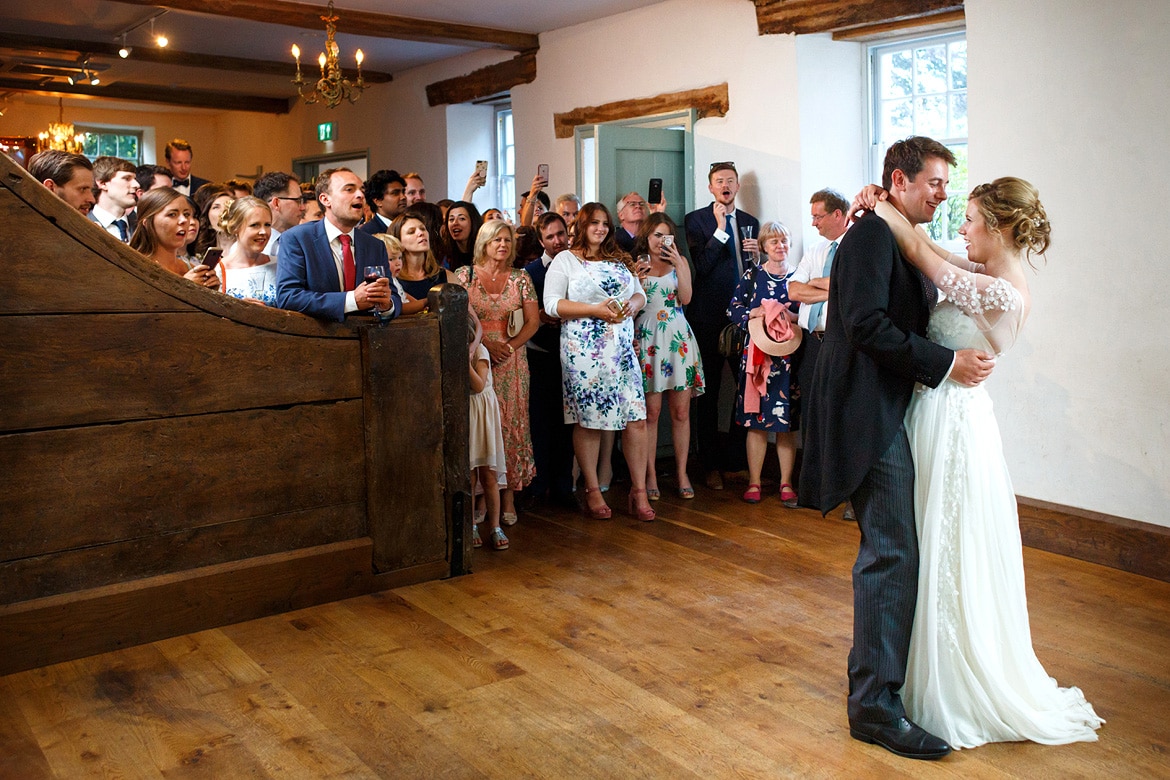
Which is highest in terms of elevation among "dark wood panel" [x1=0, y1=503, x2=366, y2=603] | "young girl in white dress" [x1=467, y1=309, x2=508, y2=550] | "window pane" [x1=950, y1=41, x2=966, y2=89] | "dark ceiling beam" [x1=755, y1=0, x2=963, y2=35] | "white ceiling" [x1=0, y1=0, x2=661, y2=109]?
"white ceiling" [x1=0, y1=0, x2=661, y2=109]

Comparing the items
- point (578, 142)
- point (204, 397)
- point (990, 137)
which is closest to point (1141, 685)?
point (990, 137)

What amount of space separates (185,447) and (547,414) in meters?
2.32

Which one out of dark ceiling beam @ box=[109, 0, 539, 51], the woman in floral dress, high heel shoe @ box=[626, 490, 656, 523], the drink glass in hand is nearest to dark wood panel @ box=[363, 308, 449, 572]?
the woman in floral dress

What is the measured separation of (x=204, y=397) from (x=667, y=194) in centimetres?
410

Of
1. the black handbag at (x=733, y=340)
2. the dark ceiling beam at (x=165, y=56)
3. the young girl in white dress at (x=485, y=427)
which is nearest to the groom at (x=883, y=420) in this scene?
the young girl in white dress at (x=485, y=427)

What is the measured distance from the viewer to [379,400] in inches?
159

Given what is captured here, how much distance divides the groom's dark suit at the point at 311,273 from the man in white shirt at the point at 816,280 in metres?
2.16

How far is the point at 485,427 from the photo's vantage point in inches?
190

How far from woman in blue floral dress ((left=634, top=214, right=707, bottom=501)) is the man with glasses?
69.6 inches

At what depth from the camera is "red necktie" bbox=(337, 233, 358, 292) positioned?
413 cm

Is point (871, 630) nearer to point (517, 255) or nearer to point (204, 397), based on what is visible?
point (204, 397)

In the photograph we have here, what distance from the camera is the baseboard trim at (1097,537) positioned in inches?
168

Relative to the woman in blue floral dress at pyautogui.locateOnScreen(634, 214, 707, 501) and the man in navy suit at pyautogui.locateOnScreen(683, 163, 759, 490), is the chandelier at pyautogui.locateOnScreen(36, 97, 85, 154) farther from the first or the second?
the woman in blue floral dress at pyautogui.locateOnScreen(634, 214, 707, 501)

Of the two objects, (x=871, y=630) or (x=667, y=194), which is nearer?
(x=871, y=630)
